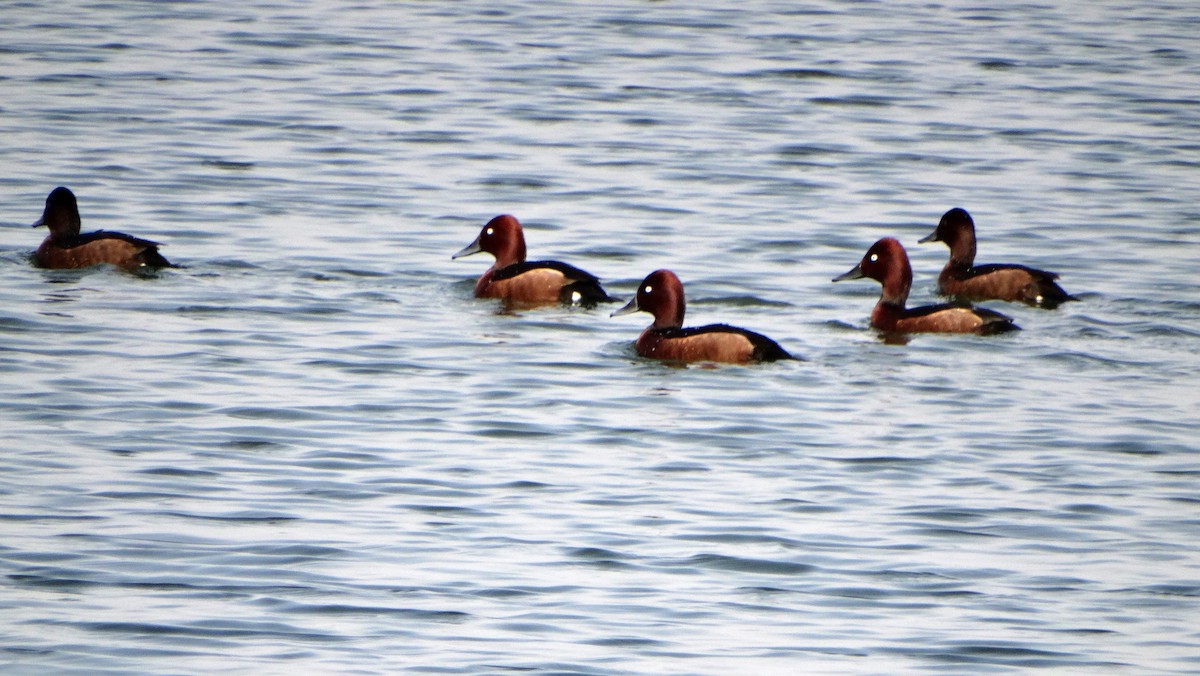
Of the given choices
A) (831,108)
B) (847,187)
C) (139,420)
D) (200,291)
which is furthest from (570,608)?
(831,108)

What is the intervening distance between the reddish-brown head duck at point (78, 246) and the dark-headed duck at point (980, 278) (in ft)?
20.0

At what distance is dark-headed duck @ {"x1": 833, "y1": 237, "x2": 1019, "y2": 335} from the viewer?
1511cm

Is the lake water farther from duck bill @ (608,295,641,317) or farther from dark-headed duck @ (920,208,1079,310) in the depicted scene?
duck bill @ (608,295,641,317)

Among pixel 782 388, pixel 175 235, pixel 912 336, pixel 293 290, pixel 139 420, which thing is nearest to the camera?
pixel 139 420

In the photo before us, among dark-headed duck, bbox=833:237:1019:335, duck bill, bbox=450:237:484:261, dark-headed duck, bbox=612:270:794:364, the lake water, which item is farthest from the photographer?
duck bill, bbox=450:237:484:261

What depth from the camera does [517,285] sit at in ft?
52.8

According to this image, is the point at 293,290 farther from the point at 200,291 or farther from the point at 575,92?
the point at 575,92

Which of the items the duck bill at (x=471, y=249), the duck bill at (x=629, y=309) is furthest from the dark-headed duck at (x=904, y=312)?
the duck bill at (x=471, y=249)

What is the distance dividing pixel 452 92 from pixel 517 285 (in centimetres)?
1126

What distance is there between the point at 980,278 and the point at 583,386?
405cm

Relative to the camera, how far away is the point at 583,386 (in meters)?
13.7

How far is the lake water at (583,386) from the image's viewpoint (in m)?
9.20

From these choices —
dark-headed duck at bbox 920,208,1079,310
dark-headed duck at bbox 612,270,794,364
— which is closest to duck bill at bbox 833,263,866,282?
dark-headed duck at bbox 920,208,1079,310

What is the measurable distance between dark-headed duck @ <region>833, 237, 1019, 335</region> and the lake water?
17 cm
